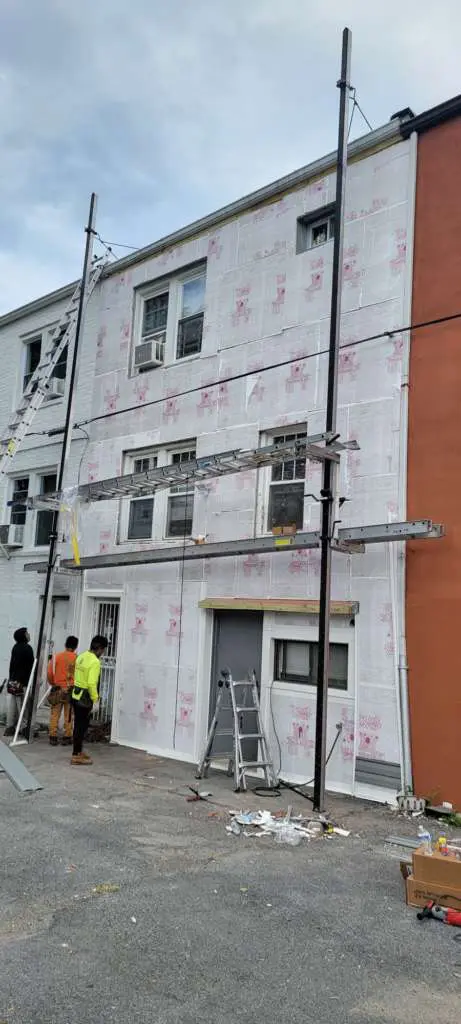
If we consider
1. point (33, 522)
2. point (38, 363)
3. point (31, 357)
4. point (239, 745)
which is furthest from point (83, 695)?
point (31, 357)

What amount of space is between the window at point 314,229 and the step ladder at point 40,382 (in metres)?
4.07

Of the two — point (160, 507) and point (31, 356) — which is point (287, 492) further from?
point (31, 356)

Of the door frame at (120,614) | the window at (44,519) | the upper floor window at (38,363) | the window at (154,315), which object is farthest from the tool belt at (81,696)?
the upper floor window at (38,363)

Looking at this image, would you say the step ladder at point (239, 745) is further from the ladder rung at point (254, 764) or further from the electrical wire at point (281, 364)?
the electrical wire at point (281, 364)

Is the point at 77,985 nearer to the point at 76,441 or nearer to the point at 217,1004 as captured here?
the point at 217,1004

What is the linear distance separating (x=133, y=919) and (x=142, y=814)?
2630 millimetres

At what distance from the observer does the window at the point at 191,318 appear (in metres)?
11.7

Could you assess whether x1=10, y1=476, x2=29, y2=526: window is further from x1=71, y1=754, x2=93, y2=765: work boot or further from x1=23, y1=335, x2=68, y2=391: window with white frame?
x1=71, y1=754, x2=93, y2=765: work boot

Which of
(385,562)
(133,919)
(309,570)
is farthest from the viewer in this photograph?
(309,570)

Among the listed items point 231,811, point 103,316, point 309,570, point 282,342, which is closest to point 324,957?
point 231,811

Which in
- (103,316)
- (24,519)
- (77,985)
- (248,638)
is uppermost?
(103,316)

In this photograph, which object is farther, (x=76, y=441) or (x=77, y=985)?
(x=76, y=441)

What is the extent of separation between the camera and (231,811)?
7.53 meters

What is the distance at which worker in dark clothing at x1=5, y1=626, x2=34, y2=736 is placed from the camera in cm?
1170
